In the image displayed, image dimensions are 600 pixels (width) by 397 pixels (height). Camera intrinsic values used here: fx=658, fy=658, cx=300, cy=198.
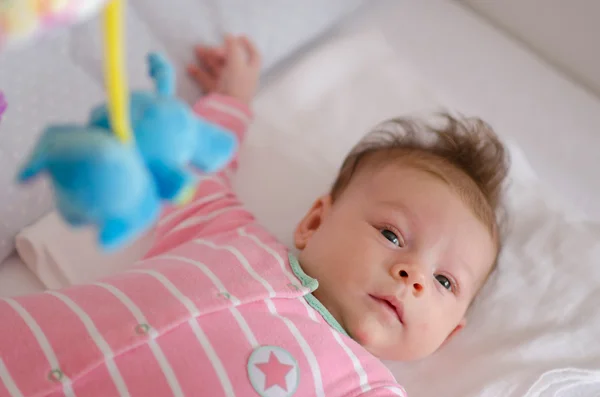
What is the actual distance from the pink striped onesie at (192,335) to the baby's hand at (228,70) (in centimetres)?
36

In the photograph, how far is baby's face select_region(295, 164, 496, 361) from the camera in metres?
0.81

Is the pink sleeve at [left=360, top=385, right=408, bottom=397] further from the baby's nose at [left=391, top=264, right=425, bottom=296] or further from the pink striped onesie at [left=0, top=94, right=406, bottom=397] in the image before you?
the baby's nose at [left=391, top=264, right=425, bottom=296]

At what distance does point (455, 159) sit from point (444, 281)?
195 mm

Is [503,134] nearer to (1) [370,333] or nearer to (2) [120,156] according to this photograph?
(1) [370,333]

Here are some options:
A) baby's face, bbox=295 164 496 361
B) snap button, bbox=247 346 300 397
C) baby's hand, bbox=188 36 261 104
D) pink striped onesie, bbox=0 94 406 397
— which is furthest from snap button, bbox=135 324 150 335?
baby's hand, bbox=188 36 261 104

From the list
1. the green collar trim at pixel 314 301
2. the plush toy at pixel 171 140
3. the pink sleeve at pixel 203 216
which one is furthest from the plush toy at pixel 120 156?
the pink sleeve at pixel 203 216

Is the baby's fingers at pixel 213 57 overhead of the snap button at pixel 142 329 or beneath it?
overhead

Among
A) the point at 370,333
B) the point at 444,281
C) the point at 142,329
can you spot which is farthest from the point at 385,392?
the point at 142,329

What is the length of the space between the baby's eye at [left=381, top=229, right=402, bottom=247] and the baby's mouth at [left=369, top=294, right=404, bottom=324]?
8 cm

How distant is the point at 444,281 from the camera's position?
0.88 meters

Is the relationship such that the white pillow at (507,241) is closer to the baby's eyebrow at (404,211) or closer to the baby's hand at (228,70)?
the baby's hand at (228,70)

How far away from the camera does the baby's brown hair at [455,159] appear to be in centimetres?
92

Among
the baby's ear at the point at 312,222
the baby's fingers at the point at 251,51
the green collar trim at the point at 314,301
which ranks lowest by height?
the green collar trim at the point at 314,301

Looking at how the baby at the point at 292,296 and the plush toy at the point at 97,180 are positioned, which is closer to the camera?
the plush toy at the point at 97,180
